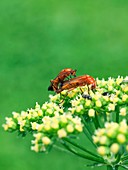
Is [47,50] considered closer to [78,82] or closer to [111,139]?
[78,82]

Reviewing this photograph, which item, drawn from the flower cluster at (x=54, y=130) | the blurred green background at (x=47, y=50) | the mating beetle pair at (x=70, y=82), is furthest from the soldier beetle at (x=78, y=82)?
the blurred green background at (x=47, y=50)

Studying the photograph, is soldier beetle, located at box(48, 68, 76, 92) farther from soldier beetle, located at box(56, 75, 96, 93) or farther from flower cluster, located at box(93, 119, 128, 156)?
flower cluster, located at box(93, 119, 128, 156)

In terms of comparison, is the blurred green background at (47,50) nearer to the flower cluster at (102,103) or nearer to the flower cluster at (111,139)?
the flower cluster at (102,103)

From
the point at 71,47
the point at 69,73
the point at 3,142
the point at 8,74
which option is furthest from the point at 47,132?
the point at 71,47

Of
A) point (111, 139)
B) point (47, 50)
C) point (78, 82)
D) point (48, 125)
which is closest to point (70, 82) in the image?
point (78, 82)

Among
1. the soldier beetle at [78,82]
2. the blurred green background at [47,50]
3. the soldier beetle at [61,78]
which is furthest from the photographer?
the blurred green background at [47,50]

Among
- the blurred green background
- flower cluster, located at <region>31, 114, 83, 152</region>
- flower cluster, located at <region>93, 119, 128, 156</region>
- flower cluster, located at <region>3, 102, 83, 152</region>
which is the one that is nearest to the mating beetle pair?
flower cluster, located at <region>3, 102, 83, 152</region>

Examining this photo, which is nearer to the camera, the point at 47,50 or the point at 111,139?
the point at 111,139
